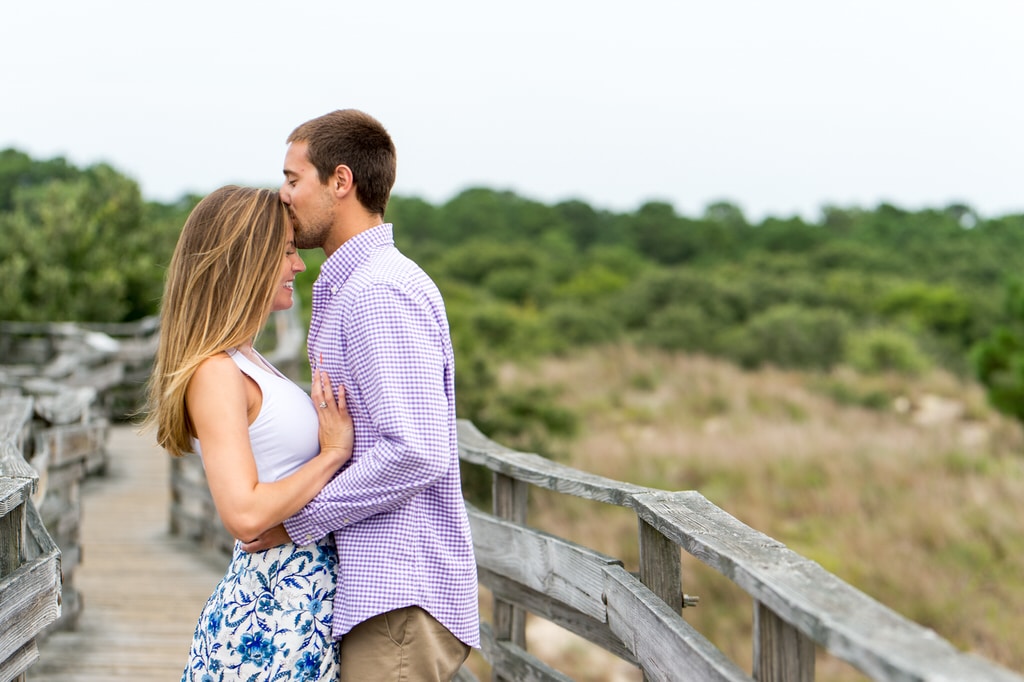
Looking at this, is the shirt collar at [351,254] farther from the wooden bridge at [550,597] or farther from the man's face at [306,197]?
the wooden bridge at [550,597]

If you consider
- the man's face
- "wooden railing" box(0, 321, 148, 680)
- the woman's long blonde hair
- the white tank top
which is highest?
the man's face

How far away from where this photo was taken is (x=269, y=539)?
235 cm

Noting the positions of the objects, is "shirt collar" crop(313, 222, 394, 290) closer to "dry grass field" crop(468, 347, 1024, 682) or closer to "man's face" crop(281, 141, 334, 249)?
"man's face" crop(281, 141, 334, 249)

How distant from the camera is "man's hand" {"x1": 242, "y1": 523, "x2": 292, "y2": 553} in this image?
234 cm

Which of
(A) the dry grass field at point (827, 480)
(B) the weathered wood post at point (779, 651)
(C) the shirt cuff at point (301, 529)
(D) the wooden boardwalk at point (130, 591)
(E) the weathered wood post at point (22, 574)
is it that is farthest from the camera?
(A) the dry grass field at point (827, 480)

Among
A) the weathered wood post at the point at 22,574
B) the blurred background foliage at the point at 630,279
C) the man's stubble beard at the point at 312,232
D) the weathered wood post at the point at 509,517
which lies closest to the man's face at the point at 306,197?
the man's stubble beard at the point at 312,232

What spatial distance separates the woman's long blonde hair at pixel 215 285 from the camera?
2.32m

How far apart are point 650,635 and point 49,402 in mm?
4796

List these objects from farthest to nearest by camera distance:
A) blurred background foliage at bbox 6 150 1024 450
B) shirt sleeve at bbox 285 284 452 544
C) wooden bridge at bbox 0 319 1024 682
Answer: blurred background foliage at bbox 6 150 1024 450, shirt sleeve at bbox 285 284 452 544, wooden bridge at bbox 0 319 1024 682

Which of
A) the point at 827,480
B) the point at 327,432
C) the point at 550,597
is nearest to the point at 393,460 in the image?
the point at 327,432

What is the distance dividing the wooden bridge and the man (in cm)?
44

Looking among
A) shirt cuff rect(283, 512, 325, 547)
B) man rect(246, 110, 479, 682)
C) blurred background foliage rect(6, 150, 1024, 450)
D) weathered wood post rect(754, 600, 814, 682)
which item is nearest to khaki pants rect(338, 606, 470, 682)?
man rect(246, 110, 479, 682)

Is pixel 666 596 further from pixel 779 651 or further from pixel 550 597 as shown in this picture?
pixel 550 597

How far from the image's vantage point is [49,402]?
20.1ft
